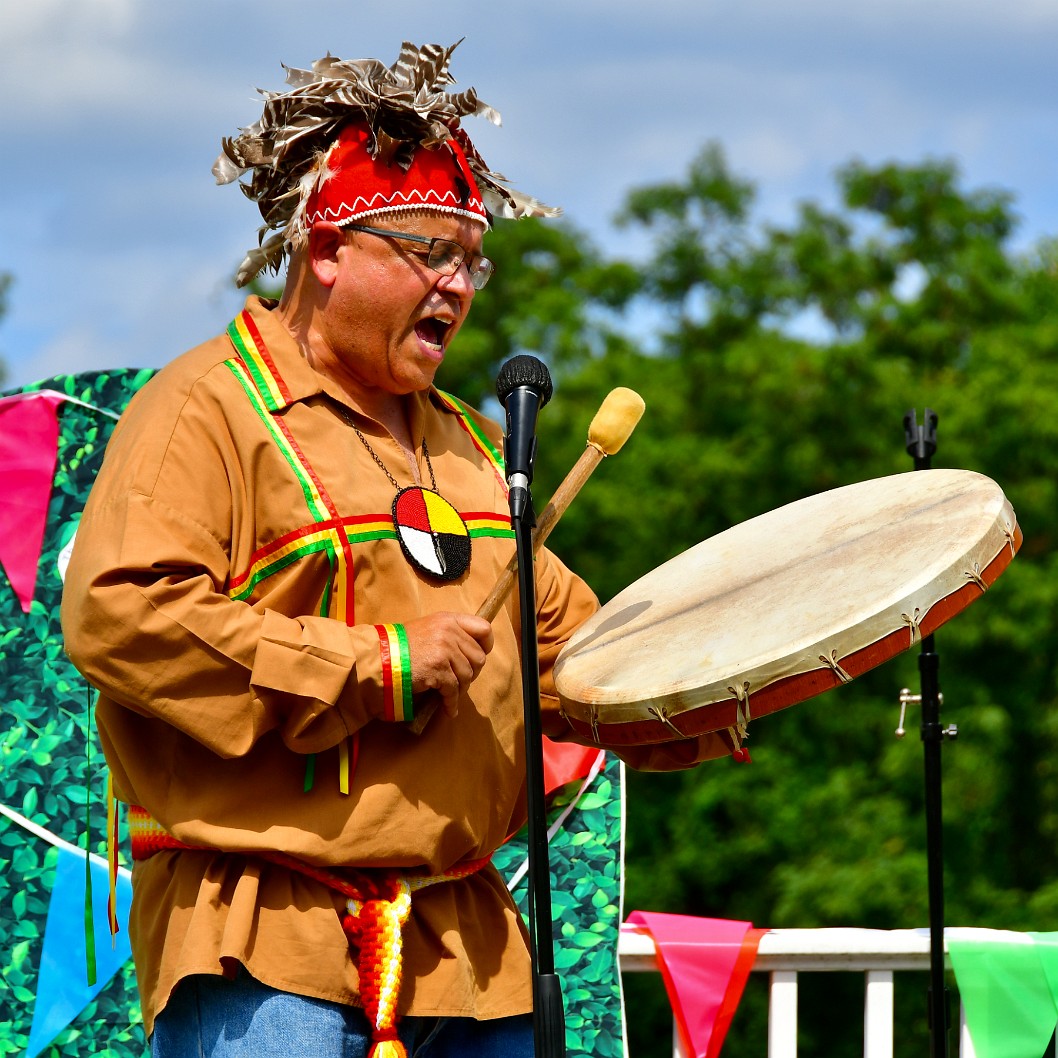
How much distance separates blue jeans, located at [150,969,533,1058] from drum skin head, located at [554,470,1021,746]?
54cm

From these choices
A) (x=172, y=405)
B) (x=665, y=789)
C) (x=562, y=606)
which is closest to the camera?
(x=172, y=405)

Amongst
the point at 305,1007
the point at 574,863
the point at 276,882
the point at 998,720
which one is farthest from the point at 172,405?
the point at 998,720

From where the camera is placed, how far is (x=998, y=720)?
376 inches

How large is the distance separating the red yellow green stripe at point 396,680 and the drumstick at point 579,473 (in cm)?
6

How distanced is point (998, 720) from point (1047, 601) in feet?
2.83

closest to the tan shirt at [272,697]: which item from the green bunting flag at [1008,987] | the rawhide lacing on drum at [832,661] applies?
the rawhide lacing on drum at [832,661]

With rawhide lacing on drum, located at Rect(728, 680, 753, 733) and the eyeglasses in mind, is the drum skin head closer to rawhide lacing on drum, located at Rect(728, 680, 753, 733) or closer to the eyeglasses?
Answer: rawhide lacing on drum, located at Rect(728, 680, 753, 733)

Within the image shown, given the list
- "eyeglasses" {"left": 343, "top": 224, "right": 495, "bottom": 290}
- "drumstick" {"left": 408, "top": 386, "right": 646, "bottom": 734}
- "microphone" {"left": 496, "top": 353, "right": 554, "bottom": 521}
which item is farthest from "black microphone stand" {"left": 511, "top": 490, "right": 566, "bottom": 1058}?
"eyeglasses" {"left": 343, "top": 224, "right": 495, "bottom": 290}

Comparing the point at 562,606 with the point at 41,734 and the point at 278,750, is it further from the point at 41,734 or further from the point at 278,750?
the point at 41,734

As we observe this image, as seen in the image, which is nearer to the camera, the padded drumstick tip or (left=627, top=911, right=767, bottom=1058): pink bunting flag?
the padded drumstick tip

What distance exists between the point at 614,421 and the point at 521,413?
0.83 ft

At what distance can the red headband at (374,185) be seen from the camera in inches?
98.0

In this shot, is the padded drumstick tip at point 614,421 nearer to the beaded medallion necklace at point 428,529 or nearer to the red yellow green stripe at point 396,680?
the beaded medallion necklace at point 428,529

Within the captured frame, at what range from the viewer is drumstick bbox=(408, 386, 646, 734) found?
230 cm
